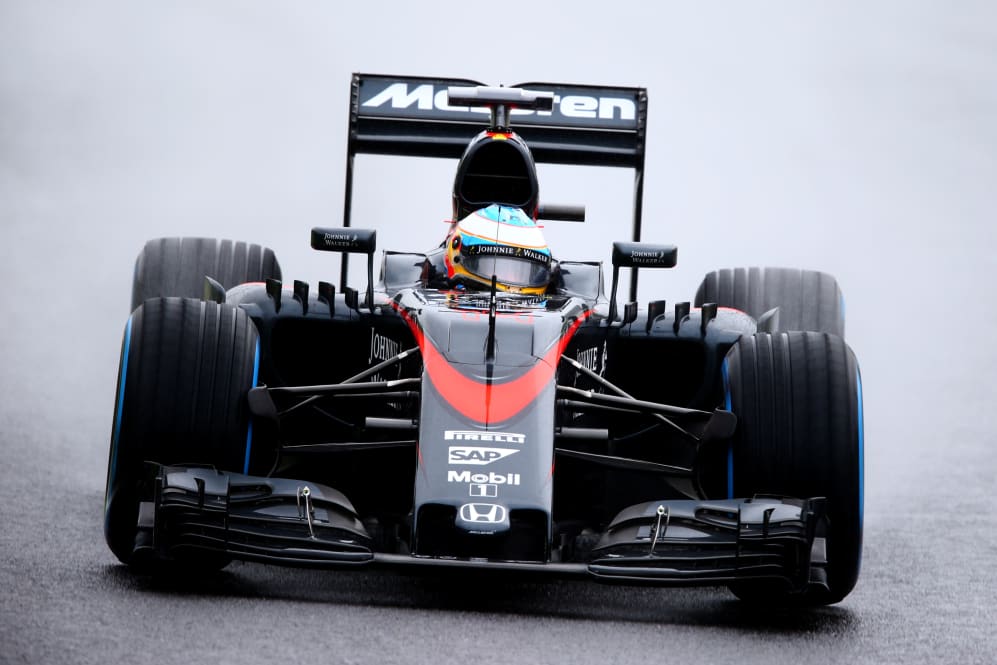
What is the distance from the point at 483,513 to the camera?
21.9 ft

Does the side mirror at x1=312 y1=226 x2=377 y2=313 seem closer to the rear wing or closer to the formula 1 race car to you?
the formula 1 race car

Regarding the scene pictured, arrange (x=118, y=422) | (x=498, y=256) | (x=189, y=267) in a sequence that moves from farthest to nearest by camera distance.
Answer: (x=189, y=267) → (x=498, y=256) → (x=118, y=422)

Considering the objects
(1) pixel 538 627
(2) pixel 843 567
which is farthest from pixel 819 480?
(1) pixel 538 627

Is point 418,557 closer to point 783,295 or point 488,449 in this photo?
point 488,449

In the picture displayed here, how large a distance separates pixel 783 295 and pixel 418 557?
16.1ft

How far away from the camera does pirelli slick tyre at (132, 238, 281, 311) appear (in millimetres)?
10680

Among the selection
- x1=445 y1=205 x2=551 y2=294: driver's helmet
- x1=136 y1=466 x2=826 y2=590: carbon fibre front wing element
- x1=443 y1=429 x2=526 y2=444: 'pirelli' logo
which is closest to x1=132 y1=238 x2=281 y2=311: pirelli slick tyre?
x1=445 y1=205 x2=551 y2=294: driver's helmet

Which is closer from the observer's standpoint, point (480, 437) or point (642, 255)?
point (480, 437)

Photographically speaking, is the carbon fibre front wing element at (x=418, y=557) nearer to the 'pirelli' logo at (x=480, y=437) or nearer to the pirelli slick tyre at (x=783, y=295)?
the 'pirelli' logo at (x=480, y=437)

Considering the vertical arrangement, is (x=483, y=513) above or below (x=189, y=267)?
below

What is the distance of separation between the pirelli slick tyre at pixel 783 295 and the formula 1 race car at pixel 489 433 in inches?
82.7

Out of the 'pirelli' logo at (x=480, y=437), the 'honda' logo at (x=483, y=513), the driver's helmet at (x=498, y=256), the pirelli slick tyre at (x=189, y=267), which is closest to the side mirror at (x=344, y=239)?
the driver's helmet at (x=498, y=256)

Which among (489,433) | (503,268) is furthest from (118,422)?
(503,268)

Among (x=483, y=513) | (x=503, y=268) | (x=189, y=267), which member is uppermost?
(x=503, y=268)
